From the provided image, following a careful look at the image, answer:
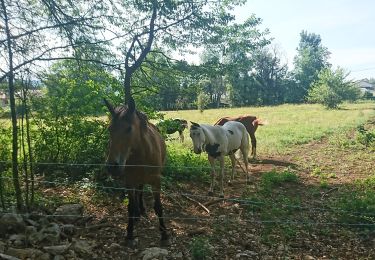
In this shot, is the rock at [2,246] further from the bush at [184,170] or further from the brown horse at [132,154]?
the bush at [184,170]

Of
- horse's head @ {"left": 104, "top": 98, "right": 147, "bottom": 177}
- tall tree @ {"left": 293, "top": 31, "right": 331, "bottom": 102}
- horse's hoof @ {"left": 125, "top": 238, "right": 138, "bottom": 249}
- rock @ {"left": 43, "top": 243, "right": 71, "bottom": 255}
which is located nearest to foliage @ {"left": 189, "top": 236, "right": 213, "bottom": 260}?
horse's hoof @ {"left": 125, "top": 238, "right": 138, "bottom": 249}

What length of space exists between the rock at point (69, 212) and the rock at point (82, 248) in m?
0.69

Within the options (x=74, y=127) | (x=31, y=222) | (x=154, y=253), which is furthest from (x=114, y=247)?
(x=74, y=127)

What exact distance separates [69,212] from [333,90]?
47325 mm

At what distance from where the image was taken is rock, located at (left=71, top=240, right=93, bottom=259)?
Answer: 15.4ft

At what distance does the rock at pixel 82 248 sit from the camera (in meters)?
4.69

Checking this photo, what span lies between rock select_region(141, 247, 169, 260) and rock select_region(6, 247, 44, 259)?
125 cm

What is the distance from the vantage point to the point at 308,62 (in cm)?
7019

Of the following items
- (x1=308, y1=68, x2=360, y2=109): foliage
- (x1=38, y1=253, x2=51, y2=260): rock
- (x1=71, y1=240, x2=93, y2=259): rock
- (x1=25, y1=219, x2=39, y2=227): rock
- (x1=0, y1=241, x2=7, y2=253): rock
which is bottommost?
(x1=71, y1=240, x2=93, y2=259): rock

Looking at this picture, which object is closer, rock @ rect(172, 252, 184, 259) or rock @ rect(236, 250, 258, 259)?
rock @ rect(172, 252, 184, 259)

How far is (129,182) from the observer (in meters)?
5.29

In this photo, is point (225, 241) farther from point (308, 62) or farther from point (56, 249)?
point (308, 62)

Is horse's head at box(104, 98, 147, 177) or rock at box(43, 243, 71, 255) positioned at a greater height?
horse's head at box(104, 98, 147, 177)

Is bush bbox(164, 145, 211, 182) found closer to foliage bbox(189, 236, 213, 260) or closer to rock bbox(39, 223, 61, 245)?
foliage bbox(189, 236, 213, 260)
